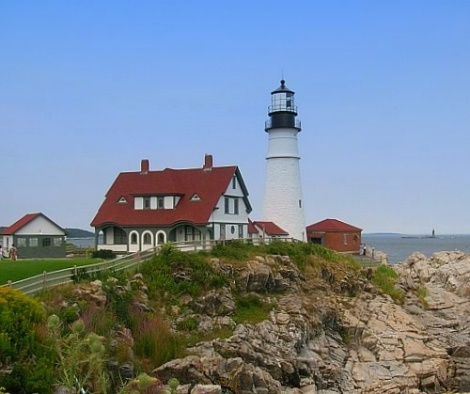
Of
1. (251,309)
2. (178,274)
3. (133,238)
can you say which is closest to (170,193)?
(133,238)

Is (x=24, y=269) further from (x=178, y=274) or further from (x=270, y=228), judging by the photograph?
(x=270, y=228)

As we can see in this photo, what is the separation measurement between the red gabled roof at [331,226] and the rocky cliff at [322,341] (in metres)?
20.9

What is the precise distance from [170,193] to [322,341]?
15095 mm

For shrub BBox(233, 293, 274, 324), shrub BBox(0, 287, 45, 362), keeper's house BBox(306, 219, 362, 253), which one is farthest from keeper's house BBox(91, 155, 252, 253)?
shrub BBox(0, 287, 45, 362)

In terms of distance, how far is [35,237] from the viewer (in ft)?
127

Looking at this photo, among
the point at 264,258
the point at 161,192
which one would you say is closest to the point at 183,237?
the point at 161,192

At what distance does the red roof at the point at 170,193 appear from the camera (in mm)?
35719

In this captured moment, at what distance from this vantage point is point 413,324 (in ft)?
94.8

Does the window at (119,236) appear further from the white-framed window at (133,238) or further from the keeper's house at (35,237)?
the keeper's house at (35,237)

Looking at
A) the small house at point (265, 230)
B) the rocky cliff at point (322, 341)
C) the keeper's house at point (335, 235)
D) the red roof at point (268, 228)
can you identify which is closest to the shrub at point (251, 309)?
the rocky cliff at point (322, 341)

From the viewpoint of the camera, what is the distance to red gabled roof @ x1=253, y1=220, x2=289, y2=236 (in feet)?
141

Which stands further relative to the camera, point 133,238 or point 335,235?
point 335,235

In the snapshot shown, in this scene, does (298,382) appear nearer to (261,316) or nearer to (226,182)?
(261,316)

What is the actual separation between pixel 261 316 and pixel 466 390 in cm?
889
